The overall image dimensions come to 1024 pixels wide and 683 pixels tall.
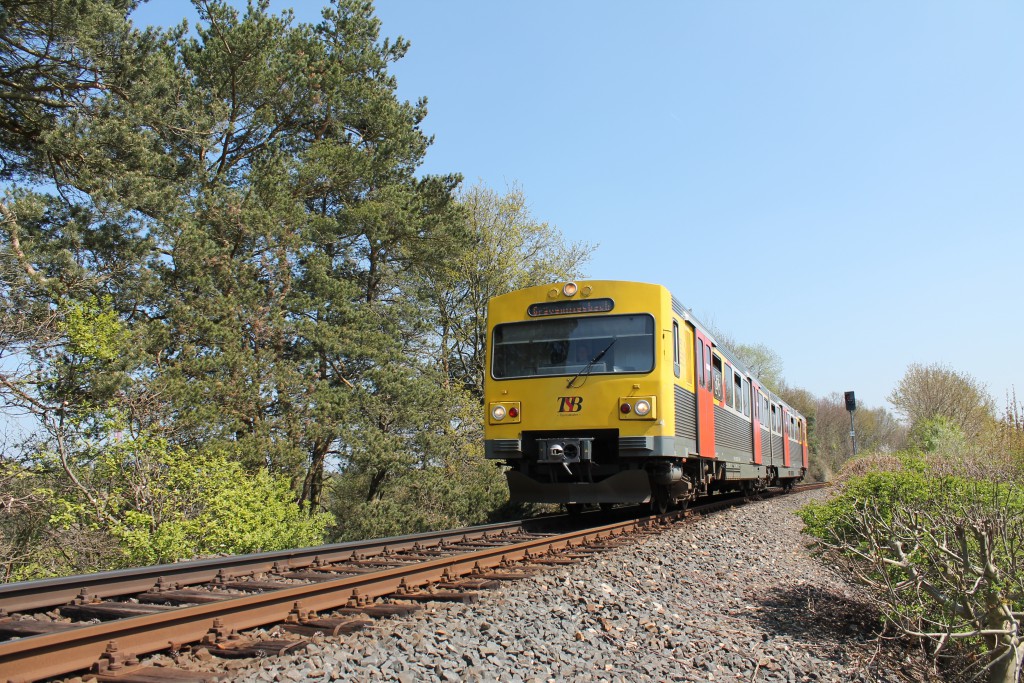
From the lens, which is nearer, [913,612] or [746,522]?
[913,612]

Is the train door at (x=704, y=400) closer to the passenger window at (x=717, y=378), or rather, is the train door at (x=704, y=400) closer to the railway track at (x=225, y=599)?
the passenger window at (x=717, y=378)

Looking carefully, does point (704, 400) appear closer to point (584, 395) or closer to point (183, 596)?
point (584, 395)

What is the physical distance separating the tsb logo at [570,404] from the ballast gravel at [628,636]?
2.58 meters

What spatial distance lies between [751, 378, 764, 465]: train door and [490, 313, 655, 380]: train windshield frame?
7.45 meters

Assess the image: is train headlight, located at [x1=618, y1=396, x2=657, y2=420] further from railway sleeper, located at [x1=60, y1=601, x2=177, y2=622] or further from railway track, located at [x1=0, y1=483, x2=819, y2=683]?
railway sleeper, located at [x1=60, y1=601, x2=177, y2=622]

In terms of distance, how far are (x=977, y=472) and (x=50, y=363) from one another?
13.8 metres

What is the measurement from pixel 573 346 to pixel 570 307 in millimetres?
540

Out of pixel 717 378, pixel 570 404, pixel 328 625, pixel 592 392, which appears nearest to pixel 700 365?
pixel 717 378

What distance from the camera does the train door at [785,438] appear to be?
2186 cm

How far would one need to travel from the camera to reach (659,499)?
12039 millimetres

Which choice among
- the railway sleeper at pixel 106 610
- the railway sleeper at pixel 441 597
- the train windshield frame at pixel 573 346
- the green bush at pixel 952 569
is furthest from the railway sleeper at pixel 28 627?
the train windshield frame at pixel 573 346

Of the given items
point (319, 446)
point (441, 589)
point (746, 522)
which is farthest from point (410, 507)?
point (441, 589)

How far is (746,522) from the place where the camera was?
460 inches

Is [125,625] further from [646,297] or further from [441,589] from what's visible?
[646,297]
